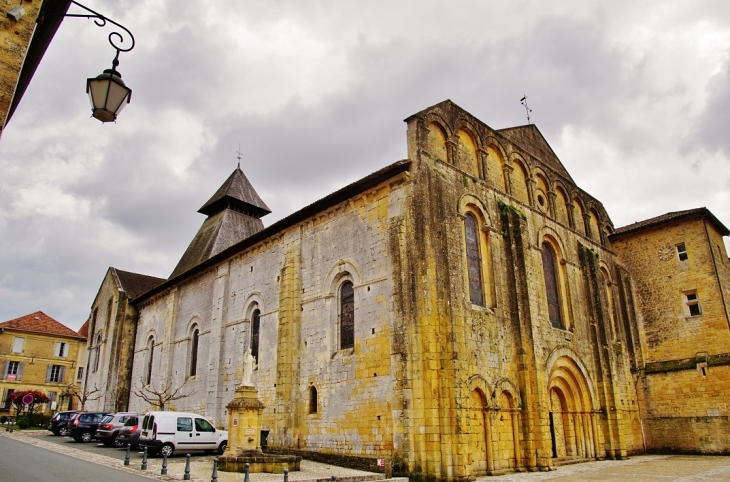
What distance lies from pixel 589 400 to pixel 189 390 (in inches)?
666

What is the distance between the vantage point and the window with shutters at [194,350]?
24.1 m

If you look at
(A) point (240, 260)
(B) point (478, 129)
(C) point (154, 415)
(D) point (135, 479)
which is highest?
(B) point (478, 129)

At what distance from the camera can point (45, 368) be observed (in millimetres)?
40562

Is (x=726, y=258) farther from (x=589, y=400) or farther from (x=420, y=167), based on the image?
(x=420, y=167)

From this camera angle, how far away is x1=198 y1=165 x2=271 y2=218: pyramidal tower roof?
35.0 m

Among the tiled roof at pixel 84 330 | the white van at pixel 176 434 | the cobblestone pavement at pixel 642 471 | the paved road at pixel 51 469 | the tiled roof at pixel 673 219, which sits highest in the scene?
the tiled roof at pixel 673 219

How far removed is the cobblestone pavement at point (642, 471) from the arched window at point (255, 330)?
33.3ft

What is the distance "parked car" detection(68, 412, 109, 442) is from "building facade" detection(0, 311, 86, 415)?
1775 cm

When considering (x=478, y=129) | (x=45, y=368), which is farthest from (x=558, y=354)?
(x=45, y=368)

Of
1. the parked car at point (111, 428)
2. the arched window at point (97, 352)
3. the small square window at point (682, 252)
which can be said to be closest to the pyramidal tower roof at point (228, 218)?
the arched window at point (97, 352)

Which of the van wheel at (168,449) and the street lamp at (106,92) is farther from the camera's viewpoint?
the van wheel at (168,449)

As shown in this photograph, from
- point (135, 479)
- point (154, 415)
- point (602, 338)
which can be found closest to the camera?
point (135, 479)

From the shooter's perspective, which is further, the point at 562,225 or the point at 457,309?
the point at 562,225

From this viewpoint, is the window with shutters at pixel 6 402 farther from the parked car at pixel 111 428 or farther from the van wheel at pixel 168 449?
the van wheel at pixel 168 449
